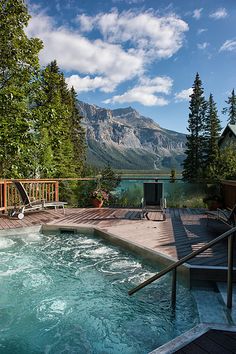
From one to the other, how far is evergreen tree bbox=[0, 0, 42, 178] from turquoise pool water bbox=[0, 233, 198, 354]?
447 cm

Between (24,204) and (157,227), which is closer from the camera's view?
(157,227)

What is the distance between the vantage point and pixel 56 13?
10.5 metres

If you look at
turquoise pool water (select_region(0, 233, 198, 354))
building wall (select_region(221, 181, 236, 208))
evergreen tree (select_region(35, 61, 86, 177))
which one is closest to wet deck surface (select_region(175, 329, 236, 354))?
turquoise pool water (select_region(0, 233, 198, 354))

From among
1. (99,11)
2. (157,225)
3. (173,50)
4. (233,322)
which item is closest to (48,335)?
(233,322)

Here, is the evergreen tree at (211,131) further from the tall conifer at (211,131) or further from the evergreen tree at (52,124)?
the evergreen tree at (52,124)

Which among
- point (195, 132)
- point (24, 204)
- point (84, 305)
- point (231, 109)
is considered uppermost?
point (231, 109)

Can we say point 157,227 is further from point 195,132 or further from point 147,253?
point 195,132

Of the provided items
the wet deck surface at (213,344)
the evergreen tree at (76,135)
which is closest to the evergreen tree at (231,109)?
the evergreen tree at (76,135)

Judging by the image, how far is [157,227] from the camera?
22.1 feet

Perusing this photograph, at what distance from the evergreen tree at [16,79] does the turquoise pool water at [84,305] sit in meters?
4.47

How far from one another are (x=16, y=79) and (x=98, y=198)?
191 inches

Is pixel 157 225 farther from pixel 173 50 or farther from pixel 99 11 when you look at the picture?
pixel 173 50

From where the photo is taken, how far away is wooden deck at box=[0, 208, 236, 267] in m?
4.73

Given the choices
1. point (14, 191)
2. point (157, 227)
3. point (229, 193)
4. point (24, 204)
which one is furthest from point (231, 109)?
point (24, 204)
